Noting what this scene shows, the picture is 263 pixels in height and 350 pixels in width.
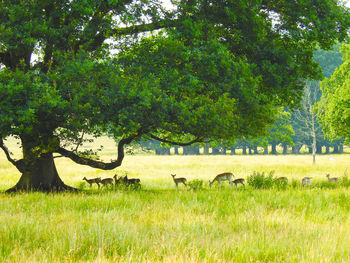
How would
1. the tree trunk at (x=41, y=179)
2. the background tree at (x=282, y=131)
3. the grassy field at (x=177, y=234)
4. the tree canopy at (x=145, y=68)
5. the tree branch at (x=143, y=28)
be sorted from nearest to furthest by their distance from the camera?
the grassy field at (x=177, y=234), the tree canopy at (x=145, y=68), the tree branch at (x=143, y=28), the tree trunk at (x=41, y=179), the background tree at (x=282, y=131)

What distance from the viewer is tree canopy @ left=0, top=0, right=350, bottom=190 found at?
33.8ft

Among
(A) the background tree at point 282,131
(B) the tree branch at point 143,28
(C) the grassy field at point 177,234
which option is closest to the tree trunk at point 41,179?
(C) the grassy field at point 177,234

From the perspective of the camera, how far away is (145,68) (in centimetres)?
1177

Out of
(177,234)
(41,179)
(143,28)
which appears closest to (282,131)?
(143,28)

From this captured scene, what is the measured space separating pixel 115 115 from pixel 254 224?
5.55 m

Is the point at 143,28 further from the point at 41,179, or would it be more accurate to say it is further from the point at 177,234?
the point at 177,234

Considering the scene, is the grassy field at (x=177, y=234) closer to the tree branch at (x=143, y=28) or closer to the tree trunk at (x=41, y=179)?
the tree trunk at (x=41, y=179)

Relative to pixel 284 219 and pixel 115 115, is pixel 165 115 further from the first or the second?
pixel 284 219

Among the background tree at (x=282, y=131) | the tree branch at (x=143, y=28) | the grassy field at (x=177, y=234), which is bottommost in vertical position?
the grassy field at (x=177, y=234)

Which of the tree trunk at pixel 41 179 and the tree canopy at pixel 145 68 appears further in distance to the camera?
the tree trunk at pixel 41 179

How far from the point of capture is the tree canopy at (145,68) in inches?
406

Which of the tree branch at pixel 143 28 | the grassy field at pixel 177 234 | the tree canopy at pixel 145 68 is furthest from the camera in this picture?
the tree branch at pixel 143 28

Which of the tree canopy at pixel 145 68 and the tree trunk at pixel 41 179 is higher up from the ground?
the tree canopy at pixel 145 68

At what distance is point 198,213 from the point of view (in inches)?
308
